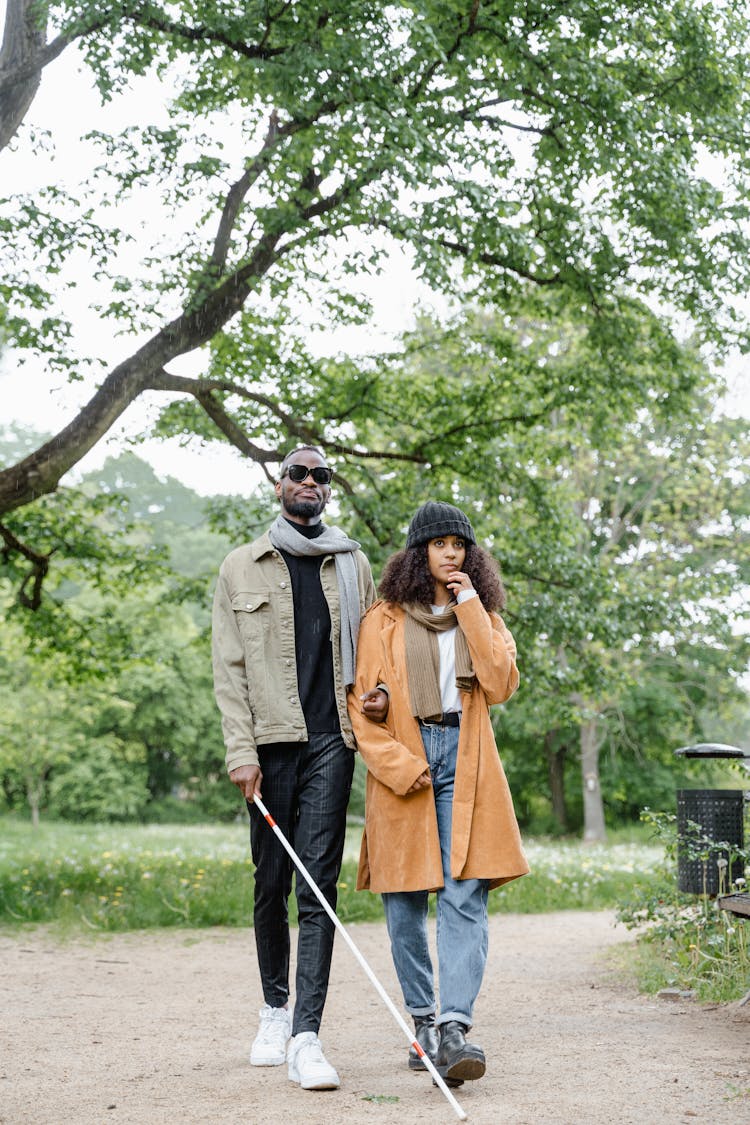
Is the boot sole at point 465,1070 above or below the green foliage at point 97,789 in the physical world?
above

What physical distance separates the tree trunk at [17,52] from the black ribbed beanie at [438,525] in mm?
6970

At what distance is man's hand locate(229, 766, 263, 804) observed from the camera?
178 inches

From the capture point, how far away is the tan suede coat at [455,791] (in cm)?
435

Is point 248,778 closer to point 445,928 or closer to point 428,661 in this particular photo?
point 428,661

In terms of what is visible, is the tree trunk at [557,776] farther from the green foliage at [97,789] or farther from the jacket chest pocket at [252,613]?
the jacket chest pocket at [252,613]

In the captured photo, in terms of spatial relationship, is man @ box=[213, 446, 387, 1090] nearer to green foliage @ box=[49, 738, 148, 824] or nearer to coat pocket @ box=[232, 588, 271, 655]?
coat pocket @ box=[232, 588, 271, 655]

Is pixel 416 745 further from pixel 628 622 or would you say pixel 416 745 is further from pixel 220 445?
pixel 220 445

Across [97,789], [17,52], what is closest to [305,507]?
[17,52]

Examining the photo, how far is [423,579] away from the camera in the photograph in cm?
464

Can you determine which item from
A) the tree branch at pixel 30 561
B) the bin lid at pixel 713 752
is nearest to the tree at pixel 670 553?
the tree branch at pixel 30 561

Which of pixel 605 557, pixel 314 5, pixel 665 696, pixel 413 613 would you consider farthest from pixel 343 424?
pixel 665 696

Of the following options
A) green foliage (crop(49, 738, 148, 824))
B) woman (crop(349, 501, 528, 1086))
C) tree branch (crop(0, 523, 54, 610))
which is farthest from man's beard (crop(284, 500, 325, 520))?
green foliage (crop(49, 738, 148, 824))

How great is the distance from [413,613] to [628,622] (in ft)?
25.8

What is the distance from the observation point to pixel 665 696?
24766mm
